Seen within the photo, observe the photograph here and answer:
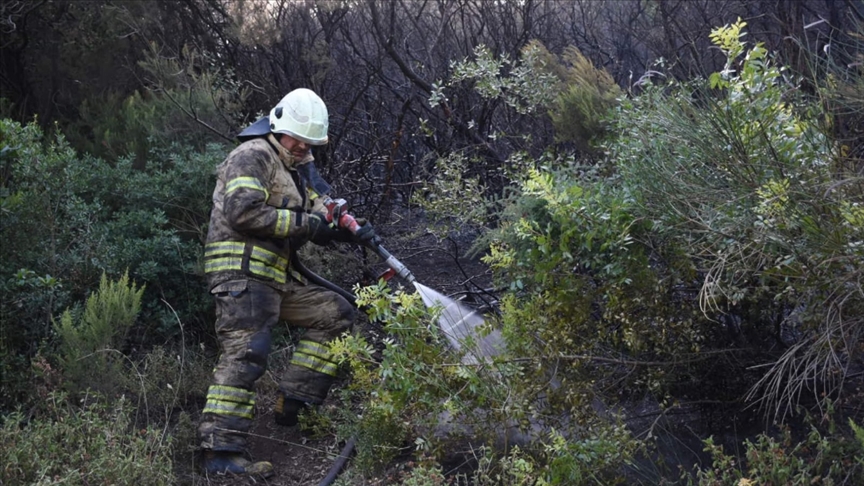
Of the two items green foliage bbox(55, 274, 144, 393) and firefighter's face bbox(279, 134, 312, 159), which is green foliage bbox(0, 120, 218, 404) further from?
firefighter's face bbox(279, 134, 312, 159)

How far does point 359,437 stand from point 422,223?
9.19 feet

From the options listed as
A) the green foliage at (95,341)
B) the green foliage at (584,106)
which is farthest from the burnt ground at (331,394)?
the green foliage at (584,106)

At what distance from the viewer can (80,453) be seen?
14.2 feet

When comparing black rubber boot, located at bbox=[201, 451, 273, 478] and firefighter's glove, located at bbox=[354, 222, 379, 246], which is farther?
firefighter's glove, located at bbox=[354, 222, 379, 246]

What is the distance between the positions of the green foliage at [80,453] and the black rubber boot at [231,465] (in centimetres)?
27

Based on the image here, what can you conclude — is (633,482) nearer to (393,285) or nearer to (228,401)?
(228,401)

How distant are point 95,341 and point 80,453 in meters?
0.93

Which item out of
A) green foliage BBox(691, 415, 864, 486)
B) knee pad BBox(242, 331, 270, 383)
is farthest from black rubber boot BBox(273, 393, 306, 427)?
green foliage BBox(691, 415, 864, 486)

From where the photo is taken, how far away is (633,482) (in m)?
4.22

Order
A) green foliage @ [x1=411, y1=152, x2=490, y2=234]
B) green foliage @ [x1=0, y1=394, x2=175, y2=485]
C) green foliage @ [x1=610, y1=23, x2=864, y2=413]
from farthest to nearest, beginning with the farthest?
green foliage @ [x1=411, y1=152, x2=490, y2=234]
green foliage @ [x1=0, y1=394, x2=175, y2=485]
green foliage @ [x1=610, y1=23, x2=864, y2=413]

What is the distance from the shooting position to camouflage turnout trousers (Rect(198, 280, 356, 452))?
4906 mm

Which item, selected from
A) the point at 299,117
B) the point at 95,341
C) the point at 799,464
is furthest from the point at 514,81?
the point at 799,464

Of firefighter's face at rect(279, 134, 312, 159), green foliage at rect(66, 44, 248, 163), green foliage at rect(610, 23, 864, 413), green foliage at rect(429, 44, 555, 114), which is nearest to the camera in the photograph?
green foliage at rect(610, 23, 864, 413)

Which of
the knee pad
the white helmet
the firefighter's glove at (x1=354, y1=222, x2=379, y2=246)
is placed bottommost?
the knee pad
